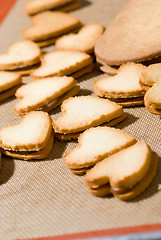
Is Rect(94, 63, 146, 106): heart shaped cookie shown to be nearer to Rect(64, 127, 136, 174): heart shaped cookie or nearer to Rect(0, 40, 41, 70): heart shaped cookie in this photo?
Rect(64, 127, 136, 174): heart shaped cookie

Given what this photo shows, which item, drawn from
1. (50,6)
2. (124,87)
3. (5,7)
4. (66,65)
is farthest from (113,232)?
(5,7)

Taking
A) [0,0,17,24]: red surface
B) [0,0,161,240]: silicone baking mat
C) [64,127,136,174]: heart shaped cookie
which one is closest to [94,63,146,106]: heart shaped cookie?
[0,0,161,240]: silicone baking mat

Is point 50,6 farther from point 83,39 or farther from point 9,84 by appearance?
point 9,84

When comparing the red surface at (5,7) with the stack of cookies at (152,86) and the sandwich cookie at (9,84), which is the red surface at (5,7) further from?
the stack of cookies at (152,86)

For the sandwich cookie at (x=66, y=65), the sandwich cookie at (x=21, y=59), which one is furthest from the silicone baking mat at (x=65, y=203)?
the sandwich cookie at (x=21, y=59)

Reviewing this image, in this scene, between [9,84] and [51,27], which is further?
[51,27]

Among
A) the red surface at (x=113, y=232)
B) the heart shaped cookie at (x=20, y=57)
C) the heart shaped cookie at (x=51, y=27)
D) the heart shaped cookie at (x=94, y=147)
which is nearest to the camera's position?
the red surface at (x=113, y=232)

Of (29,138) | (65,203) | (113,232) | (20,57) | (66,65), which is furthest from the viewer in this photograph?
(20,57)
